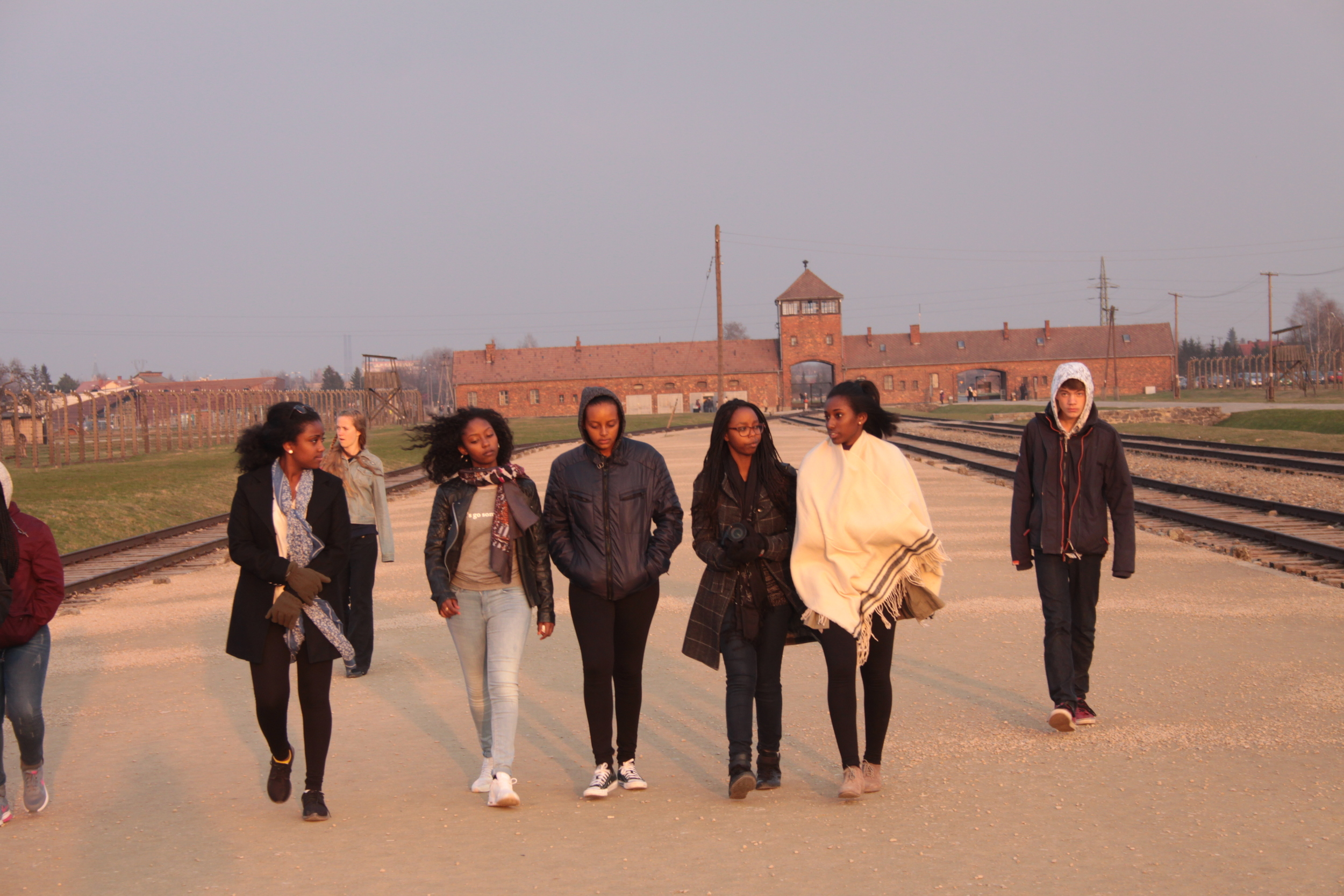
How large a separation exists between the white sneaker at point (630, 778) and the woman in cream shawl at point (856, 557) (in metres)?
0.87

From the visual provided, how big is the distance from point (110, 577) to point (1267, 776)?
1164 cm

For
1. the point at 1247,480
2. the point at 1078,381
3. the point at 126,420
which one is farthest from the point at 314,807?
the point at 126,420

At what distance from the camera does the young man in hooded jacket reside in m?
5.84

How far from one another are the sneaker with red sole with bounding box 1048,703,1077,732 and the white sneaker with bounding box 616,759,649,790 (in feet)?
6.70

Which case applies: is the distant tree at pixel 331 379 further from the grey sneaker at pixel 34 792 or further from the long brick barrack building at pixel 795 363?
the grey sneaker at pixel 34 792

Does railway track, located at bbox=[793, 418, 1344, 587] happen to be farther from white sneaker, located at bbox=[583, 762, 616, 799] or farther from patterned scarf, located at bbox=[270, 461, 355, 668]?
patterned scarf, located at bbox=[270, 461, 355, 668]

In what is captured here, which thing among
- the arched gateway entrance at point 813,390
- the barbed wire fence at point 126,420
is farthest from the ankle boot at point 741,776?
the arched gateway entrance at point 813,390

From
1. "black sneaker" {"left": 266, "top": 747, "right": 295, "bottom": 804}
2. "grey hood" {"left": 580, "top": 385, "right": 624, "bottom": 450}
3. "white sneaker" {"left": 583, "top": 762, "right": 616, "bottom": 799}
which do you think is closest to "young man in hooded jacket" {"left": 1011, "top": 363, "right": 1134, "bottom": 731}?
"grey hood" {"left": 580, "top": 385, "right": 624, "bottom": 450}

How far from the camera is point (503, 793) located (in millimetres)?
4754

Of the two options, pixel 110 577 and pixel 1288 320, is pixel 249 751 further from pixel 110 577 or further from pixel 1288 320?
pixel 1288 320

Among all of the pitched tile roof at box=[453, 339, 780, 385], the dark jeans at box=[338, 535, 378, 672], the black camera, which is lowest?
the dark jeans at box=[338, 535, 378, 672]

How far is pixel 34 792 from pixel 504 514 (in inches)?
89.6

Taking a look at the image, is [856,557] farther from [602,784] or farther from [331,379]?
[331,379]

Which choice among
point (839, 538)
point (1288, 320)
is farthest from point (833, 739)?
point (1288, 320)
